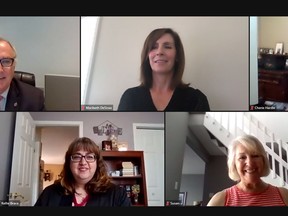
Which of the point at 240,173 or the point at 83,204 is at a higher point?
the point at 240,173

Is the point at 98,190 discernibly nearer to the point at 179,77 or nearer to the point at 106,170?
the point at 106,170

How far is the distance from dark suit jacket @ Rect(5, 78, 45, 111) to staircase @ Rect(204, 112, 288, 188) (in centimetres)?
112

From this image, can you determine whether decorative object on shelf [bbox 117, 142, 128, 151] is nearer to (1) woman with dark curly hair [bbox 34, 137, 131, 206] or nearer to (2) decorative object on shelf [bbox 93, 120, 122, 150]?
(2) decorative object on shelf [bbox 93, 120, 122, 150]

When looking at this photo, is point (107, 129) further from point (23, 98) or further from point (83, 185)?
point (23, 98)

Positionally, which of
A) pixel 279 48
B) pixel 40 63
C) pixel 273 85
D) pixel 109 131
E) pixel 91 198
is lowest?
pixel 91 198

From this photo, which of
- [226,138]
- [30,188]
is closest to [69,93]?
[30,188]

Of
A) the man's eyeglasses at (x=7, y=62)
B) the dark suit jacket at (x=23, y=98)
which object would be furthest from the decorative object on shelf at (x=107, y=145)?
the man's eyeglasses at (x=7, y=62)

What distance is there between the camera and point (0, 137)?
10.3 ft

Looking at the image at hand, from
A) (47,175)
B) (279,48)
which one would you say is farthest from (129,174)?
(279,48)

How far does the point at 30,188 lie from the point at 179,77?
4.03ft

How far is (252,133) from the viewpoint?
10.3ft

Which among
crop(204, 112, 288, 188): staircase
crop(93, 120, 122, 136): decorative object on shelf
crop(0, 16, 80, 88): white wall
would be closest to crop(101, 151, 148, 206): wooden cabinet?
crop(93, 120, 122, 136): decorative object on shelf

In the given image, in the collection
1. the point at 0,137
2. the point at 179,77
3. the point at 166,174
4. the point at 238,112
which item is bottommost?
the point at 166,174

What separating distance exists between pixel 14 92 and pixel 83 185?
2.59 ft
